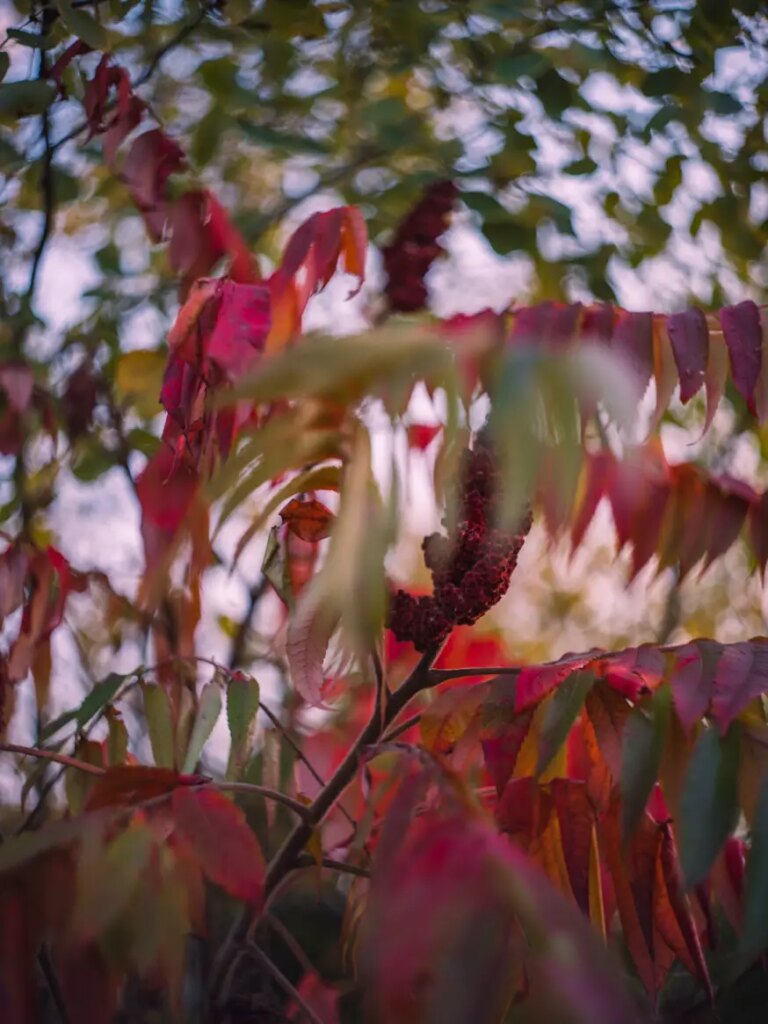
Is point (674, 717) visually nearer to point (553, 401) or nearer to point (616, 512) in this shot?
point (553, 401)

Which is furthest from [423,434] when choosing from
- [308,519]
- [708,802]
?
[708,802]

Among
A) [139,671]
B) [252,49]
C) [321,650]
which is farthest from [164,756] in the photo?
[252,49]

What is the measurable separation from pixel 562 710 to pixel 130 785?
1.19ft

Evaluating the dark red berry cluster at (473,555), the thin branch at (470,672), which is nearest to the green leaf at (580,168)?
the dark red berry cluster at (473,555)

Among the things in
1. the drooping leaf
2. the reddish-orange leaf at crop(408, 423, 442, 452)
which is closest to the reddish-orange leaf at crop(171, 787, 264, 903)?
the drooping leaf

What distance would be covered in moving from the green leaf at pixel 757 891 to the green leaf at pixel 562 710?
0.18 meters

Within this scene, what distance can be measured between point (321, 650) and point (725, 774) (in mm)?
331

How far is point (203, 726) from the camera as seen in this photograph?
3.47 ft

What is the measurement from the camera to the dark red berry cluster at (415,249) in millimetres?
1870

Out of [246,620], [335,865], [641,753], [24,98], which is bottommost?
[246,620]

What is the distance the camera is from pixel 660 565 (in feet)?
4.64

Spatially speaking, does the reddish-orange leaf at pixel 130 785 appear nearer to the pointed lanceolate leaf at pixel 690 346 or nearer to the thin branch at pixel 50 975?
the thin branch at pixel 50 975

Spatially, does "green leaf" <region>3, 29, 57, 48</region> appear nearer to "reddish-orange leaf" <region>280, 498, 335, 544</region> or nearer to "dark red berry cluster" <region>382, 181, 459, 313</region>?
"dark red berry cluster" <region>382, 181, 459, 313</region>

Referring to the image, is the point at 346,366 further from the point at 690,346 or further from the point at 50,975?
the point at 50,975
